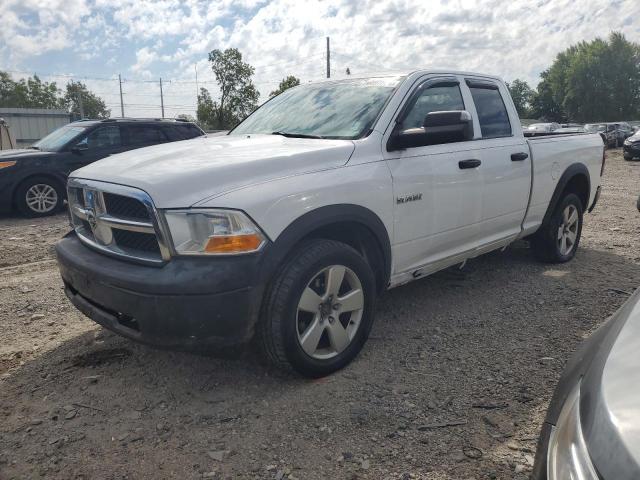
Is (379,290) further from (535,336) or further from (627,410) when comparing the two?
(627,410)

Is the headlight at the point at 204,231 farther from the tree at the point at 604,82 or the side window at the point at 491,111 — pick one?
the tree at the point at 604,82

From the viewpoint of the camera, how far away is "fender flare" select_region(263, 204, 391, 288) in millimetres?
2689

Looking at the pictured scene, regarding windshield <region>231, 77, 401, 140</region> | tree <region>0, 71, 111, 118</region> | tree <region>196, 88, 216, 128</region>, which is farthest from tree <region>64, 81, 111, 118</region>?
windshield <region>231, 77, 401, 140</region>

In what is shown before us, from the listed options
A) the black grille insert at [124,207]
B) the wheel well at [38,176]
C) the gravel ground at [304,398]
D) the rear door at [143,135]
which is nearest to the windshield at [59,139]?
the wheel well at [38,176]

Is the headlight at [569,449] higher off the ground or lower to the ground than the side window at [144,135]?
lower

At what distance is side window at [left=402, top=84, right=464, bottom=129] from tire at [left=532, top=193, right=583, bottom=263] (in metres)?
1.92

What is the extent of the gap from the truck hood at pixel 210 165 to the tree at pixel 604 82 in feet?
249

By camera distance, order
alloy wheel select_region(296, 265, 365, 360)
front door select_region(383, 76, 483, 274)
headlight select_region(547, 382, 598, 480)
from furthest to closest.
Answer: front door select_region(383, 76, 483, 274), alloy wheel select_region(296, 265, 365, 360), headlight select_region(547, 382, 598, 480)

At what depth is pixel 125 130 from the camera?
958cm

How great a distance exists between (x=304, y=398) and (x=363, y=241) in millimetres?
1050

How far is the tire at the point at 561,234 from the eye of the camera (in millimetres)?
5348

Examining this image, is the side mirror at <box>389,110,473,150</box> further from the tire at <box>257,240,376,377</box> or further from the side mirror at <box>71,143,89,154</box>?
the side mirror at <box>71,143,89,154</box>

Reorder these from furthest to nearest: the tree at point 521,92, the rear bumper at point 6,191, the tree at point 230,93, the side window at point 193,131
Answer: the tree at point 521,92, the tree at point 230,93, the side window at point 193,131, the rear bumper at point 6,191

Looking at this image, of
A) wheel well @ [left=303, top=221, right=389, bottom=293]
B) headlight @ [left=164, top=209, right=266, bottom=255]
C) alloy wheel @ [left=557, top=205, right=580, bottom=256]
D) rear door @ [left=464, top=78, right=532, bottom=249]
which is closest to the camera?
headlight @ [left=164, top=209, right=266, bottom=255]
